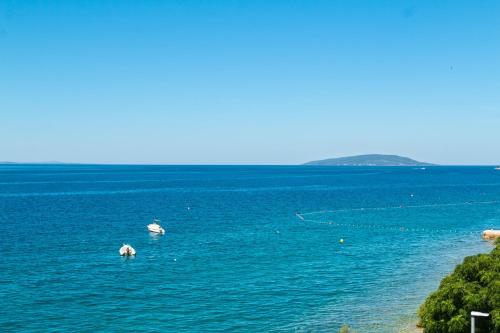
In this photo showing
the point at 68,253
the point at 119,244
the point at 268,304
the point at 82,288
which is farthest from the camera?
the point at 119,244

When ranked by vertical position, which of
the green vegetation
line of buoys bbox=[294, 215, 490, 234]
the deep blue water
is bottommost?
the deep blue water

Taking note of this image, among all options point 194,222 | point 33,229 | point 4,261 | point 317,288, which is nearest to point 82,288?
point 4,261

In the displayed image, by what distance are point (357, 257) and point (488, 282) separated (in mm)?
36725

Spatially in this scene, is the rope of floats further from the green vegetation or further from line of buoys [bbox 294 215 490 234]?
the green vegetation

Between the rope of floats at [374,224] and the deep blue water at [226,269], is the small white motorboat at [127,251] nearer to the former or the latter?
the deep blue water at [226,269]

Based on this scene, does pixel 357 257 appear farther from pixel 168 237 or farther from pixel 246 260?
pixel 168 237

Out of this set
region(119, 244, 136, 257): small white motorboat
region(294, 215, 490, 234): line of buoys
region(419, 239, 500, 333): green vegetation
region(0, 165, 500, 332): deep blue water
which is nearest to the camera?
region(419, 239, 500, 333): green vegetation

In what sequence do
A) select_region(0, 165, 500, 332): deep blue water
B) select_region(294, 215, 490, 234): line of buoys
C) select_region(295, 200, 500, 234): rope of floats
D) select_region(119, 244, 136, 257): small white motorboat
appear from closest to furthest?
select_region(0, 165, 500, 332): deep blue water, select_region(119, 244, 136, 257): small white motorboat, select_region(294, 215, 490, 234): line of buoys, select_region(295, 200, 500, 234): rope of floats

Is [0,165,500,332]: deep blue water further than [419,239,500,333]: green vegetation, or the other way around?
[0,165,500,332]: deep blue water

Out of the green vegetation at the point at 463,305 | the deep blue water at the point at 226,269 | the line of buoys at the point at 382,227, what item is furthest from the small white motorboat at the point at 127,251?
the line of buoys at the point at 382,227

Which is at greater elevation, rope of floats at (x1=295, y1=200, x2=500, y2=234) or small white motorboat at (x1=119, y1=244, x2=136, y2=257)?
rope of floats at (x1=295, y1=200, x2=500, y2=234)

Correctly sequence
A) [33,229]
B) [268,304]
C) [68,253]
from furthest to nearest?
[33,229], [68,253], [268,304]

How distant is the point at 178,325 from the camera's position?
43.3m

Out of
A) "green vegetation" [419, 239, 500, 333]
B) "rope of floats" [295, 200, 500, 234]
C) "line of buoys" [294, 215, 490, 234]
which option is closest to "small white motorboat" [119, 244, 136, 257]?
"green vegetation" [419, 239, 500, 333]
